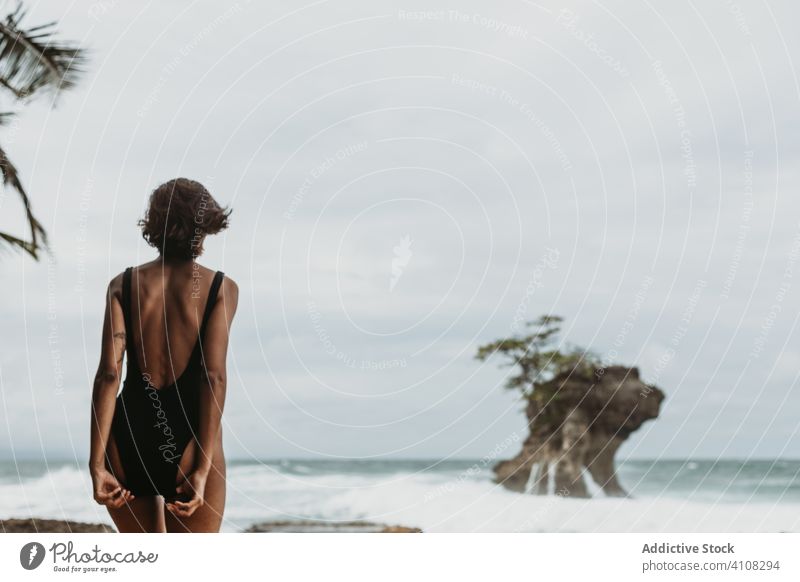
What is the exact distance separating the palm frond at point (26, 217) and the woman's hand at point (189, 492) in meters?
2.91

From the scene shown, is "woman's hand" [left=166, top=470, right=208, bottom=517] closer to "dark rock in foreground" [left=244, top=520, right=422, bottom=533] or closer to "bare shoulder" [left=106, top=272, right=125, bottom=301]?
"bare shoulder" [left=106, top=272, right=125, bottom=301]

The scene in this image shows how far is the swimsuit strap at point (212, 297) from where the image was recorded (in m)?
8.74

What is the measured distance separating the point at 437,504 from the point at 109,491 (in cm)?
983

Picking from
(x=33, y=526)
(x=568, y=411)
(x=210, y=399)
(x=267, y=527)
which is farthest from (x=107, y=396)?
(x=568, y=411)

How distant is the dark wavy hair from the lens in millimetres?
8836

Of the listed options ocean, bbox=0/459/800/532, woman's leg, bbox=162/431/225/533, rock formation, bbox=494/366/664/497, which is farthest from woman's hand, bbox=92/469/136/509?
rock formation, bbox=494/366/664/497

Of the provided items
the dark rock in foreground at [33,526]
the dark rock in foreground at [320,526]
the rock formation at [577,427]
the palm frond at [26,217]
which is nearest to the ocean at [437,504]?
the dark rock in foreground at [320,526]

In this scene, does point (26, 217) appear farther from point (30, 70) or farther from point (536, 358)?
point (536, 358)

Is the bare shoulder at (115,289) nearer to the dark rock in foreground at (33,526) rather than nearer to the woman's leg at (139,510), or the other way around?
the woman's leg at (139,510)

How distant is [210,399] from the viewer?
873cm
